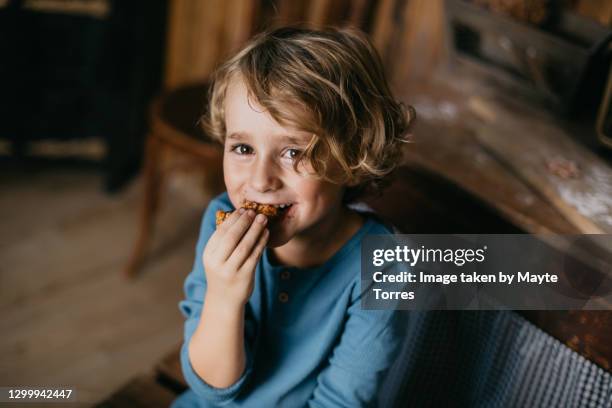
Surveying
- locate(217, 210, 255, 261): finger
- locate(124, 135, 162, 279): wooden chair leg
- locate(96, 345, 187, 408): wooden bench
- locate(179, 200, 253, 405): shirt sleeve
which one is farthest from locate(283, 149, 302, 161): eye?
locate(124, 135, 162, 279): wooden chair leg

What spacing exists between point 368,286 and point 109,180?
78.4 inches

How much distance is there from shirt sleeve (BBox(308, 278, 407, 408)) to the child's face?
19 cm

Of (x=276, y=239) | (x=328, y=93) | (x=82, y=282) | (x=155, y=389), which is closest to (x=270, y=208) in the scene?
(x=276, y=239)

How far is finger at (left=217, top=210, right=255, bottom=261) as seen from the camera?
85 centimetres

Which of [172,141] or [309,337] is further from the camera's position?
[172,141]

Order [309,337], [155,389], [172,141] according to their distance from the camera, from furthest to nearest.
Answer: [172,141]
[155,389]
[309,337]

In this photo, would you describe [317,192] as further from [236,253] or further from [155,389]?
[155,389]

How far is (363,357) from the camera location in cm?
90

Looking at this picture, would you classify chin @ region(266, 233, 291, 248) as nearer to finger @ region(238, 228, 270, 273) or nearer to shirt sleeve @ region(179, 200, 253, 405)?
finger @ region(238, 228, 270, 273)

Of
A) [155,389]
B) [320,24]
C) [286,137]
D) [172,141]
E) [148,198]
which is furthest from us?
[148,198]

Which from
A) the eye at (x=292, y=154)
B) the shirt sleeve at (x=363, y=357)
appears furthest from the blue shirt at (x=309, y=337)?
the eye at (x=292, y=154)

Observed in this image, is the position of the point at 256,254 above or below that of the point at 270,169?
below

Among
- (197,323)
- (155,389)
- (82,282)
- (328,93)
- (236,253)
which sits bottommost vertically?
(82,282)

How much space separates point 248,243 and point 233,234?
1.1 inches
